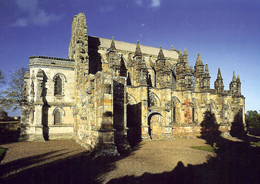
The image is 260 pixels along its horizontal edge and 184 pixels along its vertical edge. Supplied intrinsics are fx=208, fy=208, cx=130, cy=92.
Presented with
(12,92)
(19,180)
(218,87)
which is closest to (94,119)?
(19,180)

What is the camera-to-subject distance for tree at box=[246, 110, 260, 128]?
46528mm

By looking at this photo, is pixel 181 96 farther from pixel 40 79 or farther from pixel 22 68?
pixel 22 68

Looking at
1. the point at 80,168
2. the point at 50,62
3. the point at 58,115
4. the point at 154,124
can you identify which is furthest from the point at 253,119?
the point at 80,168

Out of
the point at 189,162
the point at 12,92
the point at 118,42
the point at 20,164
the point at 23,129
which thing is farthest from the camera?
the point at 118,42

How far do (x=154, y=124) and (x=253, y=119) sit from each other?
34.0m

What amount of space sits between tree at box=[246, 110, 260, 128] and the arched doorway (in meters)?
32.7

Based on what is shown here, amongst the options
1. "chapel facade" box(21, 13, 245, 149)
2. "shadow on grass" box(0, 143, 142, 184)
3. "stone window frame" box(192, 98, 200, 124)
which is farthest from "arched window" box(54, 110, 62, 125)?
"stone window frame" box(192, 98, 200, 124)

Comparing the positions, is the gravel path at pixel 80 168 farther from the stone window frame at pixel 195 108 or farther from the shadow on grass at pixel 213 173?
the stone window frame at pixel 195 108

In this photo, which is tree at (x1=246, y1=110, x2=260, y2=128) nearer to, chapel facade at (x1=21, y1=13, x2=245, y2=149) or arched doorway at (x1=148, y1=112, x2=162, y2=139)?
chapel facade at (x1=21, y1=13, x2=245, y2=149)

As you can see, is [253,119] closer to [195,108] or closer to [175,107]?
[195,108]

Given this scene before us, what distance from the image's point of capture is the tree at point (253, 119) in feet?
153

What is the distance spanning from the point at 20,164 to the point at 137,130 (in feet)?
44.8

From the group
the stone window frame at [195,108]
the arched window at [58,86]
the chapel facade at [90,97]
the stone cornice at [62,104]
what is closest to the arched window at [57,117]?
the chapel facade at [90,97]

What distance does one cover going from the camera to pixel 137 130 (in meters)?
23.0
